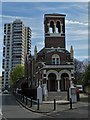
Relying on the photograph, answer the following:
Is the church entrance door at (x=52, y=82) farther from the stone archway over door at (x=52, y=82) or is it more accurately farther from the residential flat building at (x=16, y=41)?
the residential flat building at (x=16, y=41)

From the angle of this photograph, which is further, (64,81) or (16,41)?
(16,41)

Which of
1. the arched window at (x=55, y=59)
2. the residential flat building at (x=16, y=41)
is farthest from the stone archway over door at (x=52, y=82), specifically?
the residential flat building at (x=16, y=41)

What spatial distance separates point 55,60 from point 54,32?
5.92m

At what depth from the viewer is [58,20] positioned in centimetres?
6272

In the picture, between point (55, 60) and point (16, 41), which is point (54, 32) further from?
point (16, 41)

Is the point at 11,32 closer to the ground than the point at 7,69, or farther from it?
farther from it

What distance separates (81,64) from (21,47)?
35849mm

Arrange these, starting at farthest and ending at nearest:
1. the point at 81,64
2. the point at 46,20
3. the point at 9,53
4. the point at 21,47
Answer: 1. the point at 9,53
2. the point at 21,47
3. the point at 81,64
4. the point at 46,20

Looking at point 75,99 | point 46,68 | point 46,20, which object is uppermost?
point 46,20

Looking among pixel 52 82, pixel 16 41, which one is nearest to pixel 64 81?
pixel 52 82

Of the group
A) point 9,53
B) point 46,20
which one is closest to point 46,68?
point 46,20

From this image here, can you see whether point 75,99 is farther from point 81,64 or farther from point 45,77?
point 81,64

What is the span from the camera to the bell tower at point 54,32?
2425 inches

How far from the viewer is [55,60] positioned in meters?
60.5
